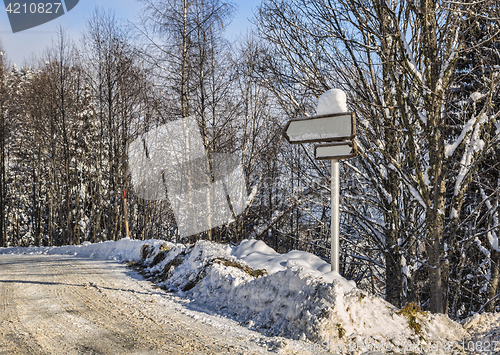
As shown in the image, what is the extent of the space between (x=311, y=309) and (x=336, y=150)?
6.14 feet

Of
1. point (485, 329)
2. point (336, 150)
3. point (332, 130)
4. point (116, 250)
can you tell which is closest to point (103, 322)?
point (336, 150)

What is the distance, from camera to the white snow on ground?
3534 mm

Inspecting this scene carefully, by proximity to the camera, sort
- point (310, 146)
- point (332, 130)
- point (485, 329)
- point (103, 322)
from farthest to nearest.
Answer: point (310, 146) → point (103, 322) → point (332, 130) → point (485, 329)

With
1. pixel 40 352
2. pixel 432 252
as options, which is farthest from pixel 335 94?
pixel 40 352

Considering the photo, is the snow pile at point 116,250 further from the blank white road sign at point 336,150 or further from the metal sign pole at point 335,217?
the blank white road sign at point 336,150

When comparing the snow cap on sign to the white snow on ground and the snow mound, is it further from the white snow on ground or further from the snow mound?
the snow mound

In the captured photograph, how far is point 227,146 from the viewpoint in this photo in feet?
49.4

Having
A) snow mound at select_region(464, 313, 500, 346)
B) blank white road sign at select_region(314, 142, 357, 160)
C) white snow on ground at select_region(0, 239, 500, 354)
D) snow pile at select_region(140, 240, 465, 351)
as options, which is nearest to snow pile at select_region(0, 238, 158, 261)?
white snow on ground at select_region(0, 239, 500, 354)

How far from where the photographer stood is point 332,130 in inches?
160

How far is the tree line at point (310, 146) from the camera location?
5.51 m

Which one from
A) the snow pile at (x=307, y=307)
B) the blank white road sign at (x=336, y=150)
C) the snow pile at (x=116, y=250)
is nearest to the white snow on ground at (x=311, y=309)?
the snow pile at (x=307, y=307)

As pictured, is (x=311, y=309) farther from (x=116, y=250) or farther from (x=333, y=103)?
(x=116, y=250)

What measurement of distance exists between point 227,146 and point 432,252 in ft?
35.0

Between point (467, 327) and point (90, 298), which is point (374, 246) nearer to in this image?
point (467, 327)
